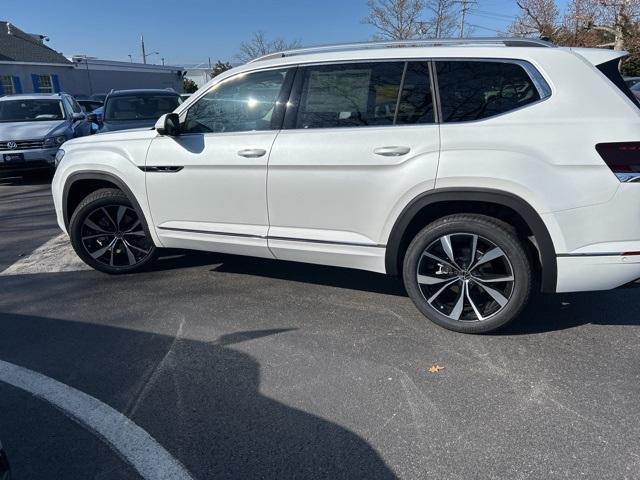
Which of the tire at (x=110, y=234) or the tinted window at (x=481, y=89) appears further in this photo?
the tire at (x=110, y=234)

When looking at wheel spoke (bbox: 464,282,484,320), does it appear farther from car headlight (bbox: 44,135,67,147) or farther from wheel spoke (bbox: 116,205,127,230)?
car headlight (bbox: 44,135,67,147)

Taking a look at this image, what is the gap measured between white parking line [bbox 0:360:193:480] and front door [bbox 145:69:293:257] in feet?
5.26

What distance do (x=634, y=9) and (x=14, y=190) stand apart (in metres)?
25.6

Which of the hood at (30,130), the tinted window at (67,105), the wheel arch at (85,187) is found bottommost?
the wheel arch at (85,187)

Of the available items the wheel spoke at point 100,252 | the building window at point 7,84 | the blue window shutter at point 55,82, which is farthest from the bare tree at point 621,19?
the blue window shutter at point 55,82

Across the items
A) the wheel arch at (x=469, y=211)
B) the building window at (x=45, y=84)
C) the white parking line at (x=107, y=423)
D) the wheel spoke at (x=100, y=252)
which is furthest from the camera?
the building window at (x=45, y=84)

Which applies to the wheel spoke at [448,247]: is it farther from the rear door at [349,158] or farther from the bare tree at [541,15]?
the bare tree at [541,15]

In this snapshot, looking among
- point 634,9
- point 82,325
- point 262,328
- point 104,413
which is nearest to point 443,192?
point 262,328

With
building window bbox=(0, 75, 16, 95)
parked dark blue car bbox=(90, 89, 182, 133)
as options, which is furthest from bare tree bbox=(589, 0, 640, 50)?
building window bbox=(0, 75, 16, 95)

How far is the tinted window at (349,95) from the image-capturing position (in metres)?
3.58

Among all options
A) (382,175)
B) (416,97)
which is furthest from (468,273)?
(416,97)

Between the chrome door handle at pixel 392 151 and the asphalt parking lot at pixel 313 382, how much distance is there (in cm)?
126

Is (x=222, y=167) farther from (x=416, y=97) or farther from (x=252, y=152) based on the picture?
(x=416, y=97)

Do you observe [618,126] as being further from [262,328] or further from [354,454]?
[262,328]
